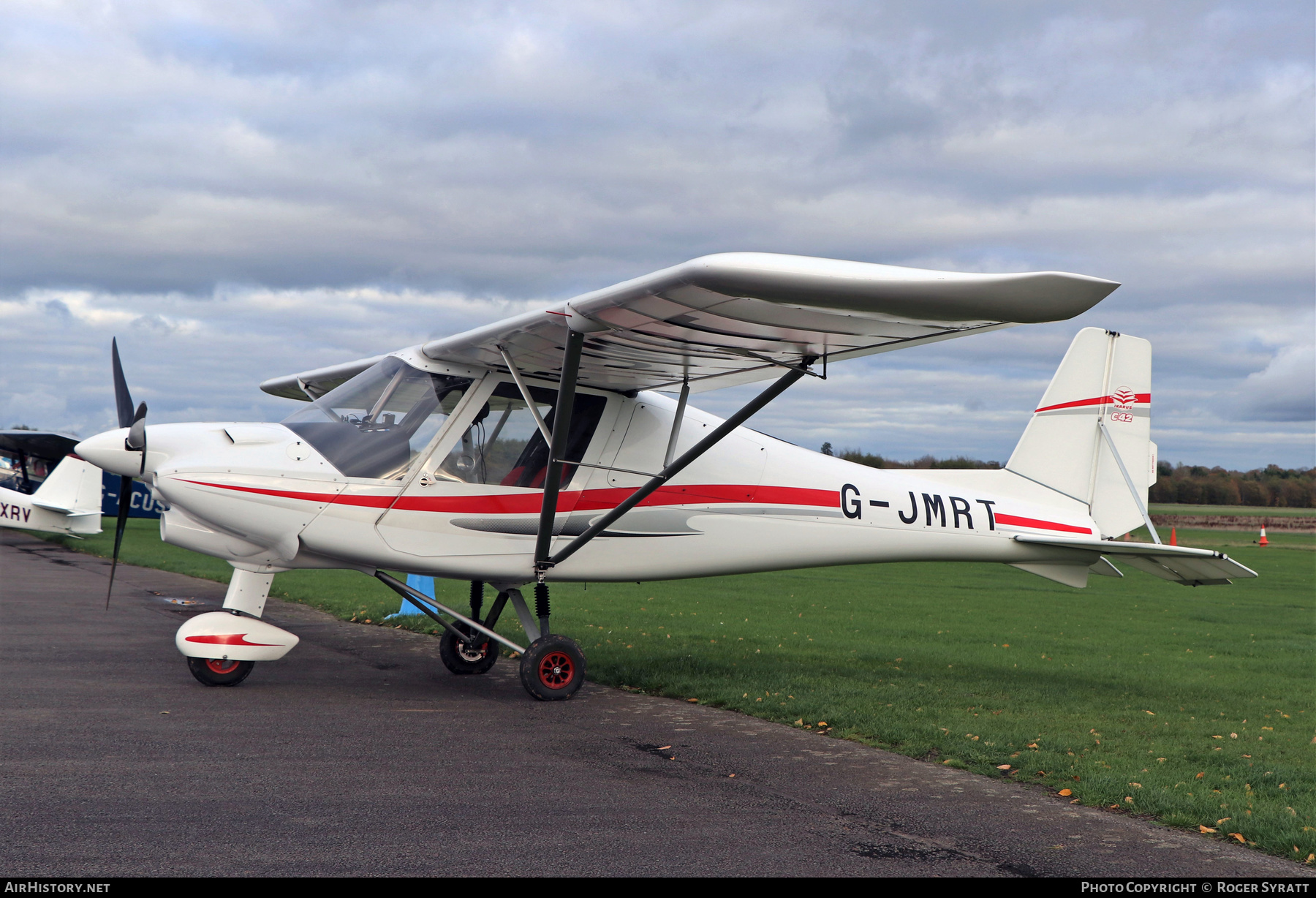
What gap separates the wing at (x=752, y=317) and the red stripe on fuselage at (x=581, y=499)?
99 cm

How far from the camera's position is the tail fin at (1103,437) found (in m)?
10.1

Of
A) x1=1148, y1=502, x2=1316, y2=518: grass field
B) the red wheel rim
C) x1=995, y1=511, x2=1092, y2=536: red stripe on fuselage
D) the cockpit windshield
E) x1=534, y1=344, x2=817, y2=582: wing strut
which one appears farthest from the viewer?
x1=1148, y1=502, x2=1316, y2=518: grass field

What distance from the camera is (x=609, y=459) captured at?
855cm

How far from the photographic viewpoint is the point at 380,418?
7949 millimetres

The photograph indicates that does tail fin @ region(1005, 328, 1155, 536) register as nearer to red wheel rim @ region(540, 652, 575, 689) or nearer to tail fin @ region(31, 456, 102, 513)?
red wheel rim @ region(540, 652, 575, 689)

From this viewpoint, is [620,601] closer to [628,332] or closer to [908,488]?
[908,488]

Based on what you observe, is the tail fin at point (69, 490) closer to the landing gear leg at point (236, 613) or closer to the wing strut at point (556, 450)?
the landing gear leg at point (236, 613)

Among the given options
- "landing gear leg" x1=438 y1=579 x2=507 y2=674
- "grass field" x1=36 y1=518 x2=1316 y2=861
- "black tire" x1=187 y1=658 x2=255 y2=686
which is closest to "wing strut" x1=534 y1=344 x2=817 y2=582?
"landing gear leg" x1=438 y1=579 x2=507 y2=674

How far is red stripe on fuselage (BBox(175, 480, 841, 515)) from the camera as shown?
25.1ft

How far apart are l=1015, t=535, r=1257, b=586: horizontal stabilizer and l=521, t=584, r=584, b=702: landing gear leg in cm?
463

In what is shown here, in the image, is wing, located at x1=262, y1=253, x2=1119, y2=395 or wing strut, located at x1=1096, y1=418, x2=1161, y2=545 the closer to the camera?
wing, located at x1=262, y1=253, x2=1119, y2=395

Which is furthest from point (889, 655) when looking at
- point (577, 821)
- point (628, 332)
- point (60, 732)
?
point (60, 732)
